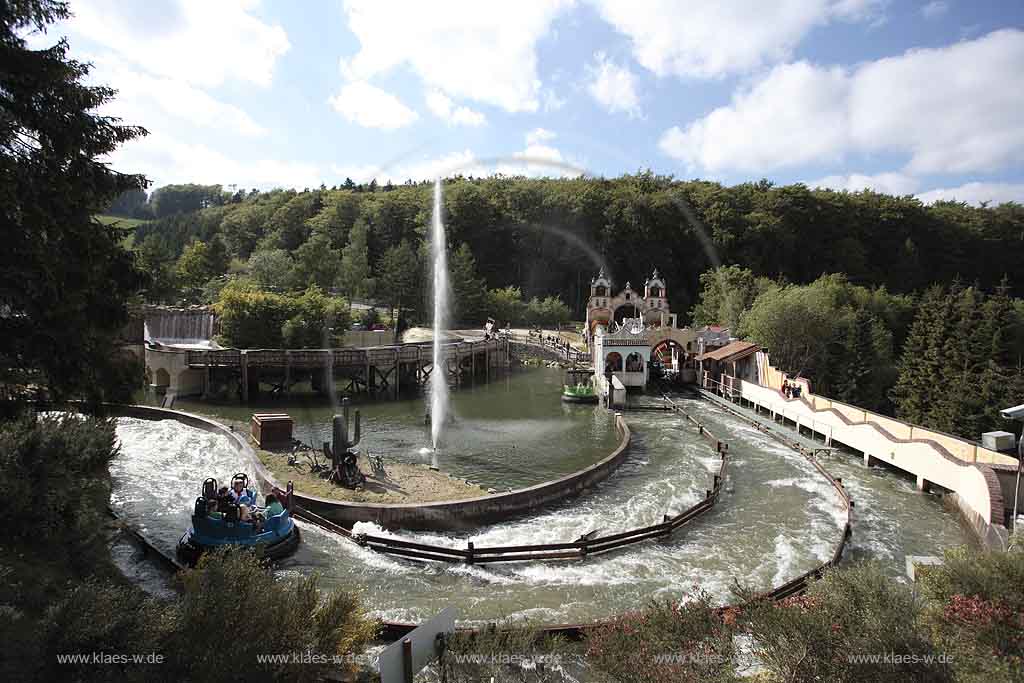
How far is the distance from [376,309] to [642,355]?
37021mm

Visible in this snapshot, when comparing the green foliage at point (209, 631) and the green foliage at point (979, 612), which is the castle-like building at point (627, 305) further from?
the green foliage at point (209, 631)

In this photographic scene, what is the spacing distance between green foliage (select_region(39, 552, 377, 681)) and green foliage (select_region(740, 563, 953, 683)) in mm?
5057

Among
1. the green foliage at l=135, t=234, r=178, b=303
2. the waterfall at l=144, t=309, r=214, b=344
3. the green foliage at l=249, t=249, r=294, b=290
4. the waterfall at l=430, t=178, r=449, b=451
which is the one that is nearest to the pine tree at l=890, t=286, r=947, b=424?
the waterfall at l=430, t=178, r=449, b=451

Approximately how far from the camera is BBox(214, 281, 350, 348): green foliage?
4412cm

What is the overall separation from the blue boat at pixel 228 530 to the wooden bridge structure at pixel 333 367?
23756 mm

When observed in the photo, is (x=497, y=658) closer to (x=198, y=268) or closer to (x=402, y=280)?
(x=402, y=280)

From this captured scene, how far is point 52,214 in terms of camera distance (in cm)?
963

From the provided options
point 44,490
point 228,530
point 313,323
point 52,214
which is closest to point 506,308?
point 313,323

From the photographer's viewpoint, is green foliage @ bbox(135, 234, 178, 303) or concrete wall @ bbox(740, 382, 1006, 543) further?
green foliage @ bbox(135, 234, 178, 303)

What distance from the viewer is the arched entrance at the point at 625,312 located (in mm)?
70312

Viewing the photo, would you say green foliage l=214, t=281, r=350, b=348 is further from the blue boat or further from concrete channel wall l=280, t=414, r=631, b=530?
the blue boat

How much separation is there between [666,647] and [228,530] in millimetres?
10422

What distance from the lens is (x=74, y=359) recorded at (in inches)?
402

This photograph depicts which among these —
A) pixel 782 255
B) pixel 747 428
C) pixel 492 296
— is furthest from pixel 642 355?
pixel 782 255
